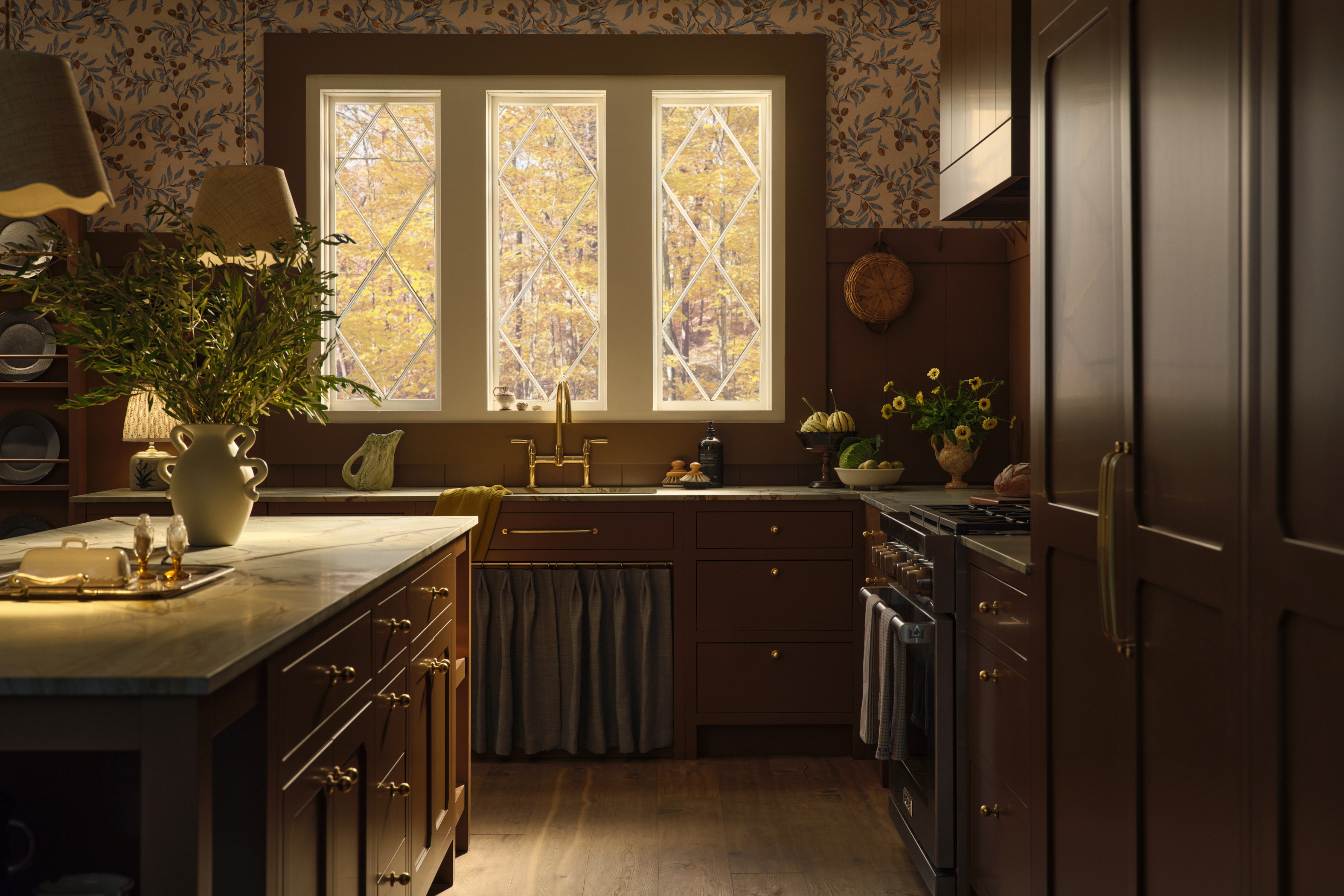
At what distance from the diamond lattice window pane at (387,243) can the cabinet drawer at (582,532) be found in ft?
3.05

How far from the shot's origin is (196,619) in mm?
1233

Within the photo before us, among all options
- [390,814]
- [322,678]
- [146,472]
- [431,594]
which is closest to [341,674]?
[322,678]

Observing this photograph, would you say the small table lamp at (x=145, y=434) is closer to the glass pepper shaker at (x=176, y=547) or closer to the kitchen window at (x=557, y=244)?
the kitchen window at (x=557, y=244)

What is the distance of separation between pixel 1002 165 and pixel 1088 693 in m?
1.24

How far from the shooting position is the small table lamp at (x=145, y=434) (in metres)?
3.57

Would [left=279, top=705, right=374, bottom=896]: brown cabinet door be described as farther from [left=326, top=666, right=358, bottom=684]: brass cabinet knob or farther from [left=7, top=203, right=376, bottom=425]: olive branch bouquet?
[left=7, top=203, right=376, bottom=425]: olive branch bouquet

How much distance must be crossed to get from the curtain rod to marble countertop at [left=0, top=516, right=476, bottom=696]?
1270 millimetres

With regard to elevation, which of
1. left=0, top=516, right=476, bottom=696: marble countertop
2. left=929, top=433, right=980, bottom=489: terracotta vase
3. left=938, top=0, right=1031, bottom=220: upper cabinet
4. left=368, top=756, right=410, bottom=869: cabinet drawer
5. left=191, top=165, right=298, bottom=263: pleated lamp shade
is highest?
left=938, top=0, right=1031, bottom=220: upper cabinet

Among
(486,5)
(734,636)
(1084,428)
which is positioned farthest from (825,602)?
(486,5)

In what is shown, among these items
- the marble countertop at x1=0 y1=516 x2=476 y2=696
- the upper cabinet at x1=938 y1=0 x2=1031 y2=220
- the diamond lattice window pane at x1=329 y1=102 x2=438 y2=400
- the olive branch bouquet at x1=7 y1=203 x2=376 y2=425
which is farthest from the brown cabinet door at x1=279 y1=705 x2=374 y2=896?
the diamond lattice window pane at x1=329 y1=102 x2=438 y2=400

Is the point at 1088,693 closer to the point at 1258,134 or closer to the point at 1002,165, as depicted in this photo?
the point at 1258,134

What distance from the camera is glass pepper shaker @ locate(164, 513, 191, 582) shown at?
152cm

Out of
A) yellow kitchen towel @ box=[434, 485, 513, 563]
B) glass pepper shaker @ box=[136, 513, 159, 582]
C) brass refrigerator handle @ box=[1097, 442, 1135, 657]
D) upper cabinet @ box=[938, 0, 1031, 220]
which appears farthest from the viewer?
yellow kitchen towel @ box=[434, 485, 513, 563]

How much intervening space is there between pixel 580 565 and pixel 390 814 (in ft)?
5.55
